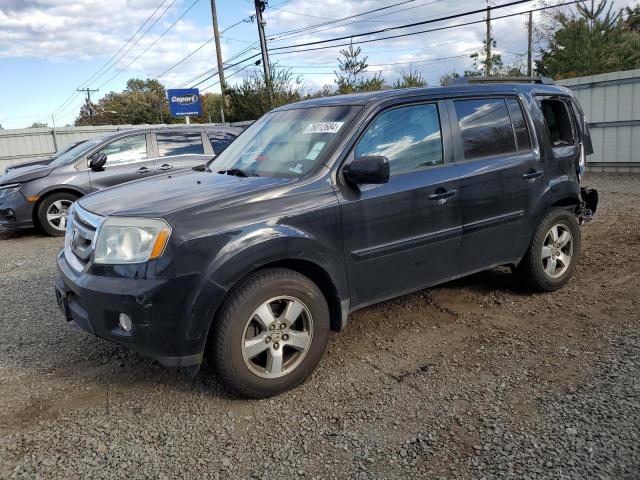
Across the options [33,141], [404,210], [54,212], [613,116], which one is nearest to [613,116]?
[613,116]

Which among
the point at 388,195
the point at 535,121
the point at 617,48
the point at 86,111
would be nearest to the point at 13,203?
the point at 388,195

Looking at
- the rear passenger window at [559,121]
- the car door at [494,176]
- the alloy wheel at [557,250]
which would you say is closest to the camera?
the car door at [494,176]

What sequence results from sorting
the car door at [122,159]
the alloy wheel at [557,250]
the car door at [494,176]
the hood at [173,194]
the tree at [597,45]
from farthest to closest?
1. the tree at [597,45]
2. the car door at [122,159]
3. the alloy wheel at [557,250]
4. the car door at [494,176]
5. the hood at [173,194]

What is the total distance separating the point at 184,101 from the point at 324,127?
29036 millimetres

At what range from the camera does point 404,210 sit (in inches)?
143

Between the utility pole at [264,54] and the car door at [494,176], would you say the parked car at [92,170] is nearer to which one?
the car door at [494,176]

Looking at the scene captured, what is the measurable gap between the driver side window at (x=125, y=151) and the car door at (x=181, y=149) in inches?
11.8

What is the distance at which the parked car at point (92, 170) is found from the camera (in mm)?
8578

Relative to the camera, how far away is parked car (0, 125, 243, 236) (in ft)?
28.1

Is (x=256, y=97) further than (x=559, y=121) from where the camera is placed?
Yes

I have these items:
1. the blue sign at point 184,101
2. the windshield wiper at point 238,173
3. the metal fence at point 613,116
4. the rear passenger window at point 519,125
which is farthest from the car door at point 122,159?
the blue sign at point 184,101

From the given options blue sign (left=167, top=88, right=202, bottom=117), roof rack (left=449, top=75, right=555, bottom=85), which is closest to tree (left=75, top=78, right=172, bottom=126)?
blue sign (left=167, top=88, right=202, bottom=117)

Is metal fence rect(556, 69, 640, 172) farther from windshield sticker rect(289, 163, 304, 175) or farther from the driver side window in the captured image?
windshield sticker rect(289, 163, 304, 175)

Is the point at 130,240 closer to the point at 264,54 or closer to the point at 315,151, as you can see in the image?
the point at 315,151
